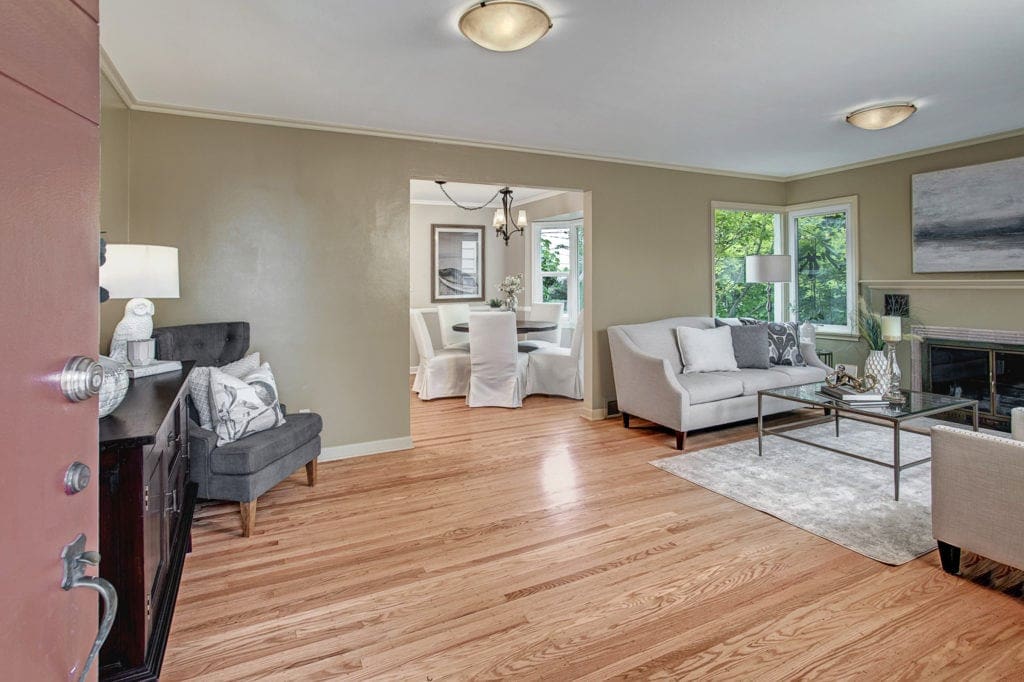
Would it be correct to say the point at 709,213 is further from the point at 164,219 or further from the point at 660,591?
the point at 164,219

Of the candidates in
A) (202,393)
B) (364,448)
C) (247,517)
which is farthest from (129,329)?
(364,448)

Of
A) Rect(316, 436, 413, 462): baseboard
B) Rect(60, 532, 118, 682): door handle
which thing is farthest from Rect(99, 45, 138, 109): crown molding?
Rect(60, 532, 118, 682): door handle

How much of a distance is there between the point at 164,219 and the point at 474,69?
2236 mm

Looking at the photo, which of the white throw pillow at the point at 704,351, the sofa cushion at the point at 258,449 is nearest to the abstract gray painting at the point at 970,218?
the white throw pillow at the point at 704,351

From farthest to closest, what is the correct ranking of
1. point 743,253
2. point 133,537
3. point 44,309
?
point 743,253, point 133,537, point 44,309

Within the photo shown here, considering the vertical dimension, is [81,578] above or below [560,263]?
below

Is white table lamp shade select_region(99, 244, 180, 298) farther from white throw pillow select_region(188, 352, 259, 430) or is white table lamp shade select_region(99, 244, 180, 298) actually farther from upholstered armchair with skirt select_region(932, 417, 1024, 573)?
upholstered armchair with skirt select_region(932, 417, 1024, 573)

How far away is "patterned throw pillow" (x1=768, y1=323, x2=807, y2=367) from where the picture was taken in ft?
16.8

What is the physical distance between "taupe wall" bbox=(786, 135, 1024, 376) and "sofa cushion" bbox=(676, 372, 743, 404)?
1.95 meters

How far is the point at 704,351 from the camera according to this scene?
4887 mm

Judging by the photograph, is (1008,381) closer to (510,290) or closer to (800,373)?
(800,373)

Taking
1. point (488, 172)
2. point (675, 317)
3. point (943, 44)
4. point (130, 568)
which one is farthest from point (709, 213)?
point (130, 568)

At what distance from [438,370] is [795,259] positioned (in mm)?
4257

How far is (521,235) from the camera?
27.3 feet
